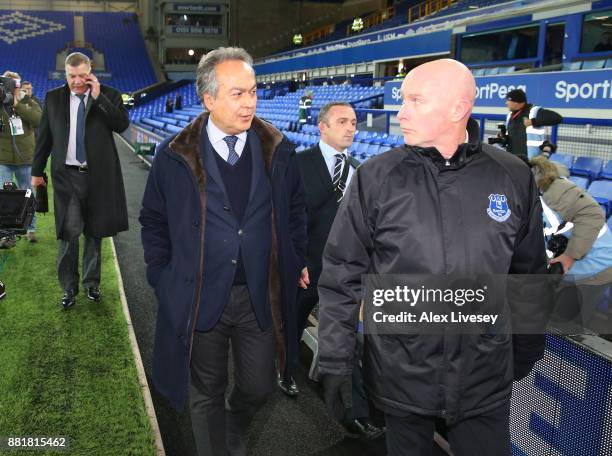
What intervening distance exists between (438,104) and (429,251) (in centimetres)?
46

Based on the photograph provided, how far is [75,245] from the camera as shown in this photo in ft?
15.6

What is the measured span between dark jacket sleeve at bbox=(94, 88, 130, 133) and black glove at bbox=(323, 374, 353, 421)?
329cm

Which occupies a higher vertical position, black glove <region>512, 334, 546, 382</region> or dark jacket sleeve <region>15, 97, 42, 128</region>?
dark jacket sleeve <region>15, 97, 42, 128</region>

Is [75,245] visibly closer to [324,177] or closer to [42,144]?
[42,144]

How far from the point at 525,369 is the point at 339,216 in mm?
837

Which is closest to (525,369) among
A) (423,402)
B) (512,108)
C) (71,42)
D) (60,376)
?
(423,402)

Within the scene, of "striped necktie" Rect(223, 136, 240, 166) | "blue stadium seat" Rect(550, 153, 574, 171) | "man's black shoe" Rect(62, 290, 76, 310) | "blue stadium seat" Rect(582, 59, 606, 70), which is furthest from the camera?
"blue stadium seat" Rect(582, 59, 606, 70)

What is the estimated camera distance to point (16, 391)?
11.6 ft

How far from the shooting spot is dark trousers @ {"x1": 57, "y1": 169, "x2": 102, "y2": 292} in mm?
4609

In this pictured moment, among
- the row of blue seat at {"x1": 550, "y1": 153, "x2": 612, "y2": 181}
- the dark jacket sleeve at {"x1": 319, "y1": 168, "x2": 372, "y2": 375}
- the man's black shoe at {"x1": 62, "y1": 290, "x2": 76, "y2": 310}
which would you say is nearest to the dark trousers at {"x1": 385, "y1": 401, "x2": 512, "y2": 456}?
the dark jacket sleeve at {"x1": 319, "y1": 168, "x2": 372, "y2": 375}

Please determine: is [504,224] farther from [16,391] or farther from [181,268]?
[16,391]

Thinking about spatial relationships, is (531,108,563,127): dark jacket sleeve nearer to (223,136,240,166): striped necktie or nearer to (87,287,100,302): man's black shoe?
(223,136,240,166): striped necktie

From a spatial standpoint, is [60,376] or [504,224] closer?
[504,224]

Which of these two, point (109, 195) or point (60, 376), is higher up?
point (109, 195)
